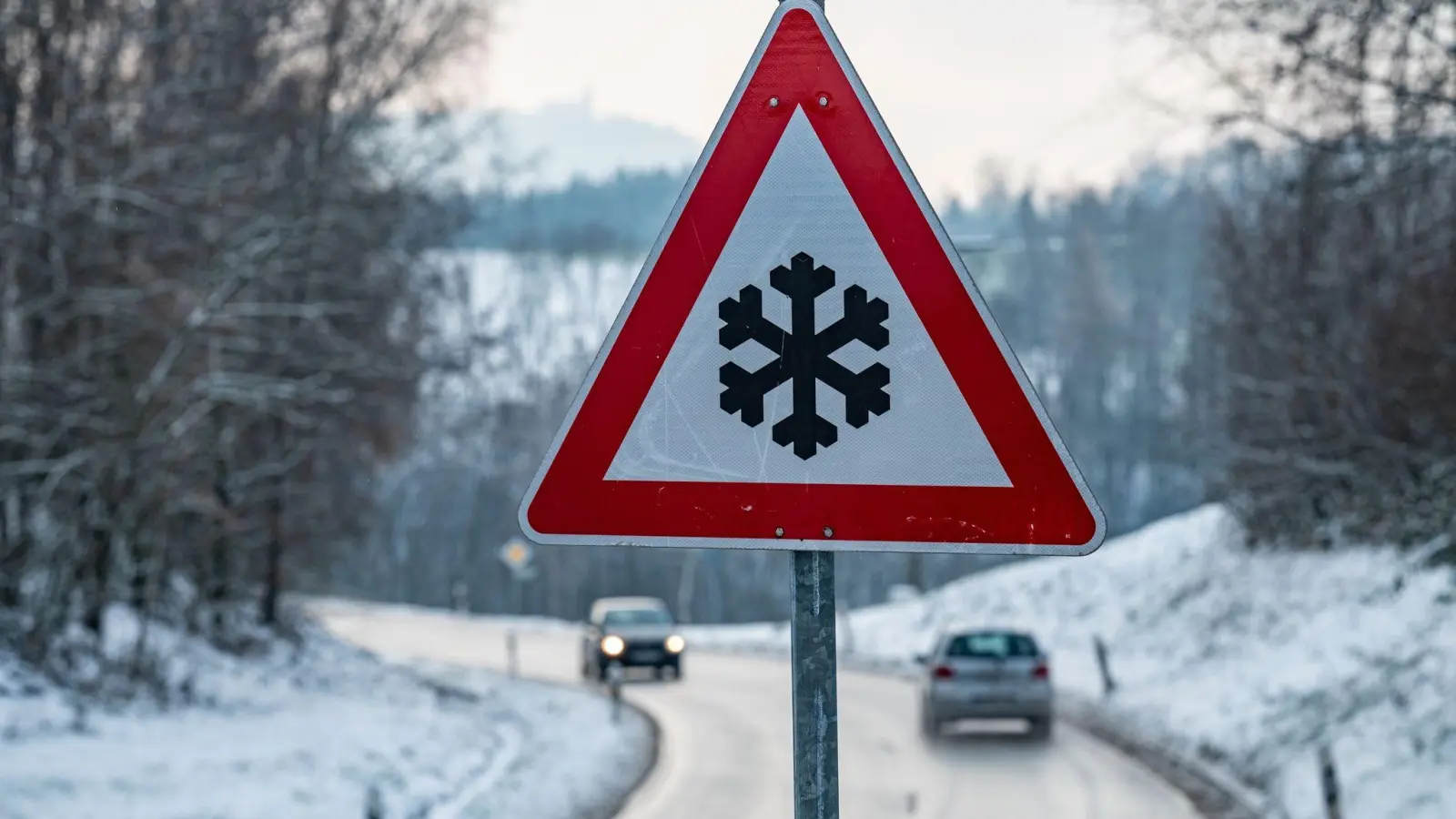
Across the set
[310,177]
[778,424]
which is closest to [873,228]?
[778,424]

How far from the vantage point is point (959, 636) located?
21281 mm

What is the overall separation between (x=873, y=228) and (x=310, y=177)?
2209 cm

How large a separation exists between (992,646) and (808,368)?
18.5 meters

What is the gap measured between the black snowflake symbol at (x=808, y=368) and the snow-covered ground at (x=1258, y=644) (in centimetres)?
997

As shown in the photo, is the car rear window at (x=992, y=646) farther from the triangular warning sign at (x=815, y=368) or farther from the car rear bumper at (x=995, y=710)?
the triangular warning sign at (x=815, y=368)

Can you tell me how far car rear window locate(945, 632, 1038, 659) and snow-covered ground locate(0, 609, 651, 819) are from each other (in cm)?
413

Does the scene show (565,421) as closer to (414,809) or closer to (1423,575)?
(414,809)

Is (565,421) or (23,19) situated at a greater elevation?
(23,19)

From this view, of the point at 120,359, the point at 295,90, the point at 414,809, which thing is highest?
the point at 295,90

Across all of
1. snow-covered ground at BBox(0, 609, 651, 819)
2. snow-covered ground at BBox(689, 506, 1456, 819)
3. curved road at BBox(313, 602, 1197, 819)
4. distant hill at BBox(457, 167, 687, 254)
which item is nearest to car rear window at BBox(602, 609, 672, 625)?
curved road at BBox(313, 602, 1197, 819)

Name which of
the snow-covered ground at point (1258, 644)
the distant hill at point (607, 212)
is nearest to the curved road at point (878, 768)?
the snow-covered ground at point (1258, 644)

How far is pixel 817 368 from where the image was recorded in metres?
3.05

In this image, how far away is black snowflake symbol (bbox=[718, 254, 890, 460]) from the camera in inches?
120

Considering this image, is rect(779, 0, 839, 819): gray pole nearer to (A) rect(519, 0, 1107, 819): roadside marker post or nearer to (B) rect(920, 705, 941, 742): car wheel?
(A) rect(519, 0, 1107, 819): roadside marker post
